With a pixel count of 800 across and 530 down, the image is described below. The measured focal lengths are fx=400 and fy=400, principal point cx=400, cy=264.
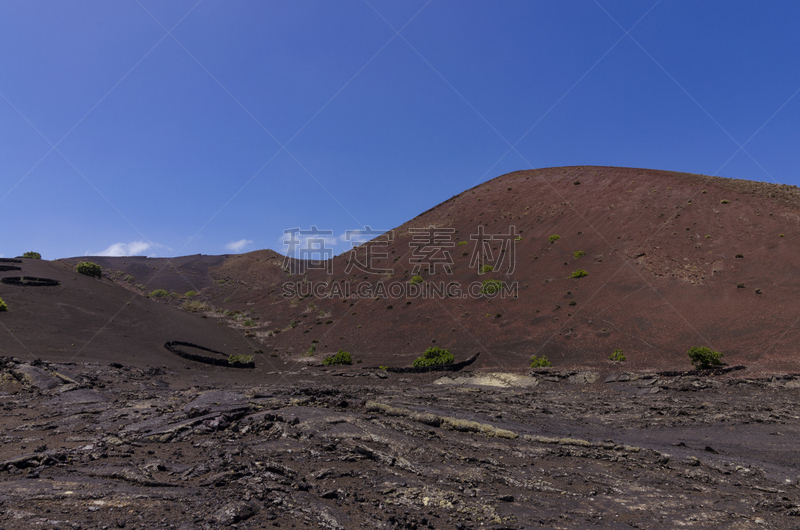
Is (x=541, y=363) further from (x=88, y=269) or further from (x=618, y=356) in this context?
(x=88, y=269)

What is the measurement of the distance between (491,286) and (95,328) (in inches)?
1386

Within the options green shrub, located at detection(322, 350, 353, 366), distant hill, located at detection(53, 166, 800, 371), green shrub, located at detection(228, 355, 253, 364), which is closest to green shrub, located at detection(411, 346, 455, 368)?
distant hill, located at detection(53, 166, 800, 371)

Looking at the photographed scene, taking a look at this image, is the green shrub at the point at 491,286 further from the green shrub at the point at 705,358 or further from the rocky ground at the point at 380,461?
the rocky ground at the point at 380,461

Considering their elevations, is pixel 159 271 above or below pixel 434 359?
above

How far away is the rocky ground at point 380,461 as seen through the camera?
249 inches

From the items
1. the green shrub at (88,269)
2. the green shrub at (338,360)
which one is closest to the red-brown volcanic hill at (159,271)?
the green shrub at (88,269)

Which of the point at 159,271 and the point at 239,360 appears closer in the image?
the point at 239,360

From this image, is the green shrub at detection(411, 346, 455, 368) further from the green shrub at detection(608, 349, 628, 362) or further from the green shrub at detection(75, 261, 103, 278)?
the green shrub at detection(75, 261, 103, 278)

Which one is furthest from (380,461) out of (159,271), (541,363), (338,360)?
(159,271)

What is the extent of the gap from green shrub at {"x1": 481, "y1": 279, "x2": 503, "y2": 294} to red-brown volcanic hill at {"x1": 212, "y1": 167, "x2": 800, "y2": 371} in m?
1.83

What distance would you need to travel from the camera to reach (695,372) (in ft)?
68.4

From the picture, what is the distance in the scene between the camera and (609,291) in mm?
36406

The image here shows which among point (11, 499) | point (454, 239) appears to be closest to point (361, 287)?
point (454, 239)

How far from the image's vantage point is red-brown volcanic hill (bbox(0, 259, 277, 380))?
24.5 m
